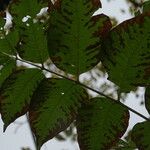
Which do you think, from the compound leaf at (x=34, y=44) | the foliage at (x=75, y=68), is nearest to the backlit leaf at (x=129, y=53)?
the foliage at (x=75, y=68)

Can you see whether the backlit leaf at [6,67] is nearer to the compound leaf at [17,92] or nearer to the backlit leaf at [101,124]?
the compound leaf at [17,92]

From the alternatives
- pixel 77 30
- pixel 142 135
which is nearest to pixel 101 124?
pixel 142 135

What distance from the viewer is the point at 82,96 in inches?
28.4

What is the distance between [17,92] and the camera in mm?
742

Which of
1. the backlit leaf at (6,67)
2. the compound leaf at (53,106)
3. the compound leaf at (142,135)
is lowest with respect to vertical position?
the compound leaf at (142,135)

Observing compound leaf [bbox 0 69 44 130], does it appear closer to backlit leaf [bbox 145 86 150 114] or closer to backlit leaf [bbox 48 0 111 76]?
backlit leaf [bbox 48 0 111 76]

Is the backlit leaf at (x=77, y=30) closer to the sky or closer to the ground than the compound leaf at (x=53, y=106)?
closer to the sky

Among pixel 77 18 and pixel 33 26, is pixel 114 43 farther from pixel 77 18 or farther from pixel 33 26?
pixel 33 26

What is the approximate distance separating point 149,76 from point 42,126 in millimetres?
220

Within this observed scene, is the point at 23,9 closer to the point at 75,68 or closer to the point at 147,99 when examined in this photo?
the point at 75,68

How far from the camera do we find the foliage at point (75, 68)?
0.63 m

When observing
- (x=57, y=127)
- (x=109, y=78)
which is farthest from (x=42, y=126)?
(x=109, y=78)

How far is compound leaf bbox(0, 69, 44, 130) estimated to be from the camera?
0.73 metres

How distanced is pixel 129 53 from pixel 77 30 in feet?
0.33
